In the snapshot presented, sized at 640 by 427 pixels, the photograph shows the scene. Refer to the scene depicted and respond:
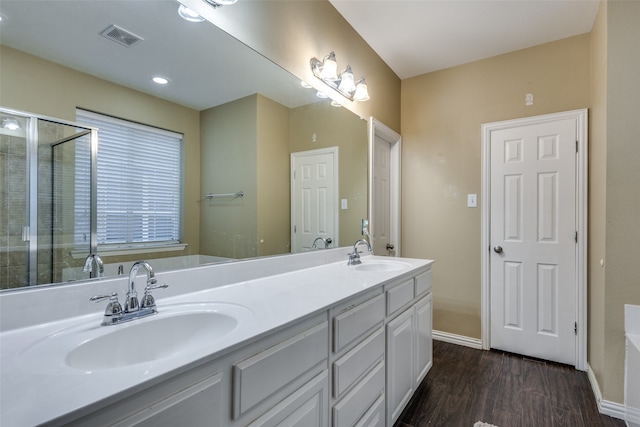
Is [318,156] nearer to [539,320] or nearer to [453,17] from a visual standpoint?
[453,17]

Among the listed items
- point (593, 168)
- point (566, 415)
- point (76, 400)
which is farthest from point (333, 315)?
point (593, 168)

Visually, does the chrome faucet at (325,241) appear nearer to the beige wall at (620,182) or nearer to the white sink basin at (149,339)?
the white sink basin at (149,339)

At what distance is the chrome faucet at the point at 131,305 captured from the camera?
0.88 m

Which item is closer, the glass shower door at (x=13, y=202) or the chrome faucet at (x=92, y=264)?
the glass shower door at (x=13, y=202)

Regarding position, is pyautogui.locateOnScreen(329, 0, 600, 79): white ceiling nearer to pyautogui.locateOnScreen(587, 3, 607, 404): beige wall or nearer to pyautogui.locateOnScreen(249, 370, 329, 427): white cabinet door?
pyautogui.locateOnScreen(587, 3, 607, 404): beige wall

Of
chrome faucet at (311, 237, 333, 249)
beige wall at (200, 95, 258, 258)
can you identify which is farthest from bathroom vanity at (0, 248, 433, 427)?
chrome faucet at (311, 237, 333, 249)

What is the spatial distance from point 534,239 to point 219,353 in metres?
2.69

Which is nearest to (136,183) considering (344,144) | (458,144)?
(344,144)

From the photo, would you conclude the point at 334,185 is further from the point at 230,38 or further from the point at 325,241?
the point at 230,38

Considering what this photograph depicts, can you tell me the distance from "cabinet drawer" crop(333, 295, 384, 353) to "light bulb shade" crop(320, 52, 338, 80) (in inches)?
56.6

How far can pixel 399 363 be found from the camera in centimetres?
164

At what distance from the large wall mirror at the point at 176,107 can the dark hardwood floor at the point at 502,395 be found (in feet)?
4.01

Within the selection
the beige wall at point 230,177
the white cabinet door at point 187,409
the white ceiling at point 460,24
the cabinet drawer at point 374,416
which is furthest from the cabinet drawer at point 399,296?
the white ceiling at point 460,24

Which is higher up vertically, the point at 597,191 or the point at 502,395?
the point at 597,191
